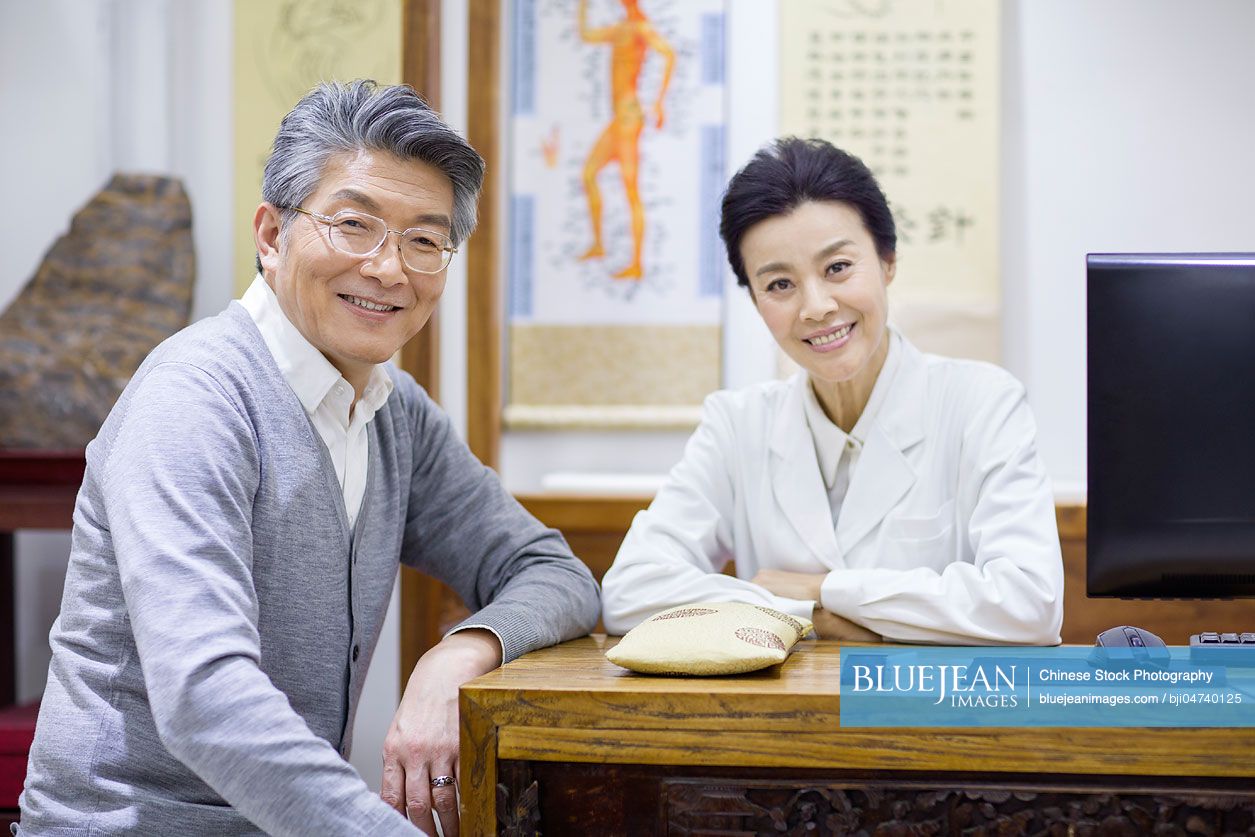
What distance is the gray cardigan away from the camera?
1.07 meters

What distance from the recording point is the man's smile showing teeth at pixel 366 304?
4.71ft

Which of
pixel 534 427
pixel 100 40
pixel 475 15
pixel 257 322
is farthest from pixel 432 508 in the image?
pixel 100 40

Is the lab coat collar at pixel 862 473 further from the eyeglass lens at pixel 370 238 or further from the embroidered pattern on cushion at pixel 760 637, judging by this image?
the eyeglass lens at pixel 370 238

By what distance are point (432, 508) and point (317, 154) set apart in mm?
583

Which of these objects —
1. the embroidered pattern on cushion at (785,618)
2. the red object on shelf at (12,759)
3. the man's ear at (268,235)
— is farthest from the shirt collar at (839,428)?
the red object on shelf at (12,759)

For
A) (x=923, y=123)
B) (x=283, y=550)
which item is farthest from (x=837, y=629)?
(x=923, y=123)

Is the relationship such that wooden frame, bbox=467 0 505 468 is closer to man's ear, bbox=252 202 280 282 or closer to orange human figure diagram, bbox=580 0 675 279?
orange human figure diagram, bbox=580 0 675 279

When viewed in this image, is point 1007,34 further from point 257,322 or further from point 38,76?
point 38,76

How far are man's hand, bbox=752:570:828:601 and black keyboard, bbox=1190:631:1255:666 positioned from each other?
506mm

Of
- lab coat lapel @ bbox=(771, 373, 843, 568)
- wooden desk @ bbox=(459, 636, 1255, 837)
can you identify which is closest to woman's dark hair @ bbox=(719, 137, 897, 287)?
lab coat lapel @ bbox=(771, 373, 843, 568)

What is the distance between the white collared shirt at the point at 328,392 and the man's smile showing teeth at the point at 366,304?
0.25ft

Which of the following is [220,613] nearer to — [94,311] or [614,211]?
[94,311]

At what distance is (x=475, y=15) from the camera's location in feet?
9.78

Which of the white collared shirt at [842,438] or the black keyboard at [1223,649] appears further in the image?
the white collared shirt at [842,438]
